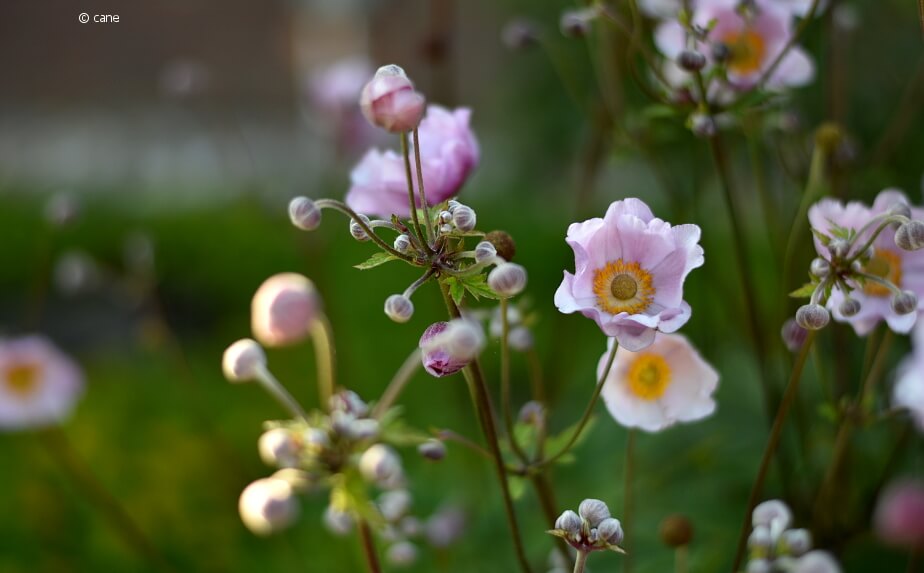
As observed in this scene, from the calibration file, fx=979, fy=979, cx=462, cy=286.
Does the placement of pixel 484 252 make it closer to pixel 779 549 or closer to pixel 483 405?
pixel 483 405

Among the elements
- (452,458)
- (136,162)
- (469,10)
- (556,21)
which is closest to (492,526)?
(452,458)

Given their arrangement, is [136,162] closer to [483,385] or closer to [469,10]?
[469,10]

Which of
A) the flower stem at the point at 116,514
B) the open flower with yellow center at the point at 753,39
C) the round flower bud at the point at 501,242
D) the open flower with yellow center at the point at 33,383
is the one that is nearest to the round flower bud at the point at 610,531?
the round flower bud at the point at 501,242

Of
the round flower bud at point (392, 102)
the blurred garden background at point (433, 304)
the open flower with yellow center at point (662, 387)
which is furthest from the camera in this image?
the blurred garden background at point (433, 304)

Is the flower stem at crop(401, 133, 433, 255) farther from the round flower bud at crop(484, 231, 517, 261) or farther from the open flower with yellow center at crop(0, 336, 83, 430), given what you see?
the open flower with yellow center at crop(0, 336, 83, 430)

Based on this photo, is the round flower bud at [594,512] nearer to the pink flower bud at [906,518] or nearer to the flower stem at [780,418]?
the flower stem at [780,418]

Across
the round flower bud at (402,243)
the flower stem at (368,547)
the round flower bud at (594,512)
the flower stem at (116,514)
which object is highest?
the round flower bud at (402,243)

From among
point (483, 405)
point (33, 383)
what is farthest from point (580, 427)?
point (33, 383)

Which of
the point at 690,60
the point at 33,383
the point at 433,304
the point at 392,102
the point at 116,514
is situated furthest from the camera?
the point at 433,304
